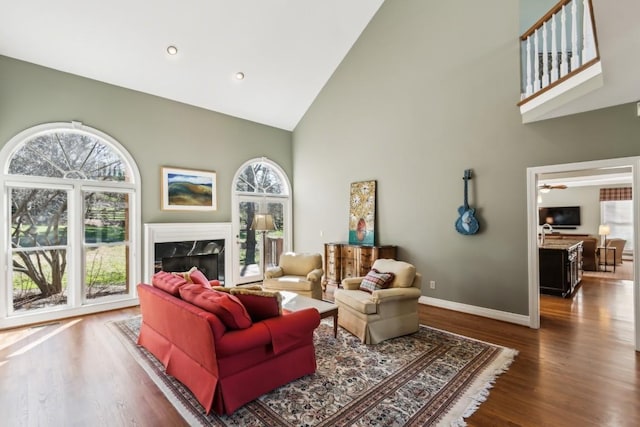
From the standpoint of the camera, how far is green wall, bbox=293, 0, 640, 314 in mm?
3932

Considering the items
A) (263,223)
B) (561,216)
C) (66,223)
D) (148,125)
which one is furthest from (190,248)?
(561,216)

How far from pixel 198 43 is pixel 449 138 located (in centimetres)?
410

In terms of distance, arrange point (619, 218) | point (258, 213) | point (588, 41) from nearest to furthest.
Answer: point (588, 41) → point (258, 213) → point (619, 218)

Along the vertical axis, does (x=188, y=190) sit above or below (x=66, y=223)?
above

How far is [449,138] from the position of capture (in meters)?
4.65

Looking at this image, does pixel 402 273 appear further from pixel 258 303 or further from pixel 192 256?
pixel 192 256

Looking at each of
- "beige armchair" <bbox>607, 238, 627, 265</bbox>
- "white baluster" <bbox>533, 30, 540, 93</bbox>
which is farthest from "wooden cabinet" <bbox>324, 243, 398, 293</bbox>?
Result: "beige armchair" <bbox>607, 238, 627, 265</bbox>

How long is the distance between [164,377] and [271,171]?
16.8 feet

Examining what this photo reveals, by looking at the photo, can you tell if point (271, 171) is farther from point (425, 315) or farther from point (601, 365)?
point (601, 365)

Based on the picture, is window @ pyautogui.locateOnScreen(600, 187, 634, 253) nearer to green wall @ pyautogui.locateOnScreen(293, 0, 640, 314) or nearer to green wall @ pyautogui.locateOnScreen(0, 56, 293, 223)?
green wall @ pyautogui.locateOnScreen(293, 0, 640, 314)

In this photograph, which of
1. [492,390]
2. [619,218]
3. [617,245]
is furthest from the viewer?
[619,218]

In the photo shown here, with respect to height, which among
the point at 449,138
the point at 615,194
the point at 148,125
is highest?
the point at 148,125

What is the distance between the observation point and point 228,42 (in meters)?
4.81

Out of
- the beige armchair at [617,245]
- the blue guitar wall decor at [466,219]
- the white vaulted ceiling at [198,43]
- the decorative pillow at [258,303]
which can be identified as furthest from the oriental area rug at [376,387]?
the beige armchair at [617,245]
